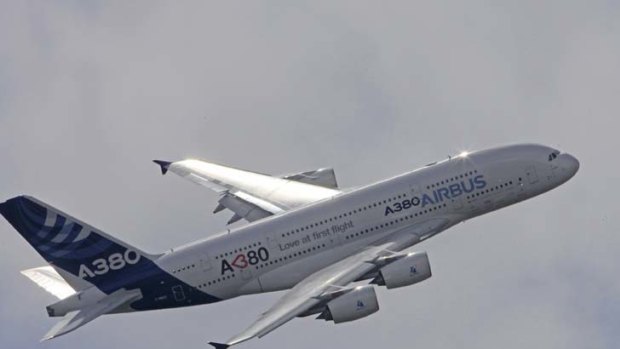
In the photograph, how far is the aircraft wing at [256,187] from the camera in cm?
14700

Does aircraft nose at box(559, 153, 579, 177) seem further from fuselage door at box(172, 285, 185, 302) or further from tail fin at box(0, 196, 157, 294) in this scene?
tail fin at box(0, 196, 157, 294)

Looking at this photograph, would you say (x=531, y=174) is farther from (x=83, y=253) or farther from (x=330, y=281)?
(x=83, y=253)

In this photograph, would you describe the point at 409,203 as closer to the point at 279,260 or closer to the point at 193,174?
the point at 279,260

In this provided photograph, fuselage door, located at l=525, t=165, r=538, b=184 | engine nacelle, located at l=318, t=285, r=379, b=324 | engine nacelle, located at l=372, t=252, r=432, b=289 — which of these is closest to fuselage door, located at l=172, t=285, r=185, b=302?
engine nacelle, located at l=318, t=285, r=379, b=324

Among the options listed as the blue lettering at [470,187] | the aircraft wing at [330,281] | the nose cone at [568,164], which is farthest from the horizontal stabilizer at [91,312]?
the nose cone at [568,164]

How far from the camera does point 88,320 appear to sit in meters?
128

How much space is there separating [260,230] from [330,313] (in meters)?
14.6

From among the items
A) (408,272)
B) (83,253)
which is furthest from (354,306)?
(83,253)

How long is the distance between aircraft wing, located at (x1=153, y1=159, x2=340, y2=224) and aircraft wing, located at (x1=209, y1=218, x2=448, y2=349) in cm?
1281

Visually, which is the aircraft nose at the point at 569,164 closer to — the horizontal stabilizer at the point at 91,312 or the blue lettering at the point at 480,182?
the blue lettering at the point at 480,182

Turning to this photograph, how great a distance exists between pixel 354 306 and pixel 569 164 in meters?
31.6

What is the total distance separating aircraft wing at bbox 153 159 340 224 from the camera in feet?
482

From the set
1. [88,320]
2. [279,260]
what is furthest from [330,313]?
[88,320]

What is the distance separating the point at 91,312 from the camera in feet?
424
